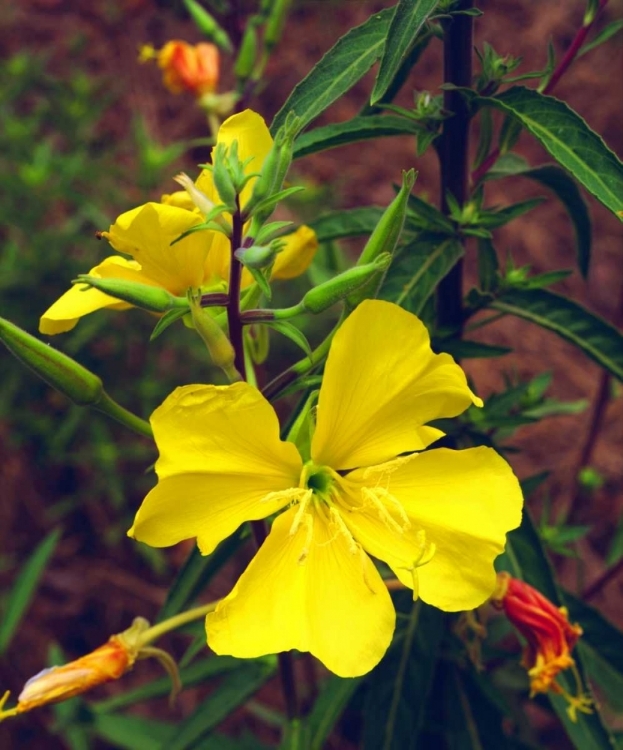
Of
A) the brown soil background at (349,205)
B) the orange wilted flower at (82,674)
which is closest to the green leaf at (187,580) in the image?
the orange wilted flower at (82,674)

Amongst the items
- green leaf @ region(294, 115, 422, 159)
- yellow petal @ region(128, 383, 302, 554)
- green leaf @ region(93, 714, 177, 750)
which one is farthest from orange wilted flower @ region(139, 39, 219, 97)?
green leaf @ region(93, 714, 177, 750)

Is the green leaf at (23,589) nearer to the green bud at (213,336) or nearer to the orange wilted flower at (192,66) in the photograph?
the orange wilted flower at (192,66)

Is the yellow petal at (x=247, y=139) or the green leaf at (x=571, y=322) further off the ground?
the yellow petal at (x=247, y=139)

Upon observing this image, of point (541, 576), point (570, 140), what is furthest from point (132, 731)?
point (570, 140)

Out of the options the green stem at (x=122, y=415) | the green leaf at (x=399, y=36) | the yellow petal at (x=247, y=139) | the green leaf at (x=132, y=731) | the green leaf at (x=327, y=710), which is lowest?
the green leaf at (x=132, y=731)

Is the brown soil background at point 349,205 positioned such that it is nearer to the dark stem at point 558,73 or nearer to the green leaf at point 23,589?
the green leaf at point 23,589

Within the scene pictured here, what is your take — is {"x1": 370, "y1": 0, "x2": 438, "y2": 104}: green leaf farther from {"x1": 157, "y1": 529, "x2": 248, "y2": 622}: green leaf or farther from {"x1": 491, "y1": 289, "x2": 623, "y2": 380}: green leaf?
{"x1": 157, "y1": 529, "x2": 248, "y2": 622}: green leaf

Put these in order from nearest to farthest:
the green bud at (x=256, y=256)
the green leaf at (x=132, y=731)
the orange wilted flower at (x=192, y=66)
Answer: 1. the green bud at (x=256, y=256)
2. the orange wilted flower at (x=192, y=66)
3. the green leaf at (x=132, y=731)

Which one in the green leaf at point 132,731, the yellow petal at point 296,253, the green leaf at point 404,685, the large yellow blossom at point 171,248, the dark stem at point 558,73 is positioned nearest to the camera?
the large yellow blossom at point 171,248

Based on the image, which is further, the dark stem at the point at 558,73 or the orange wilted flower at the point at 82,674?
the dark stem at the point at 558,73
